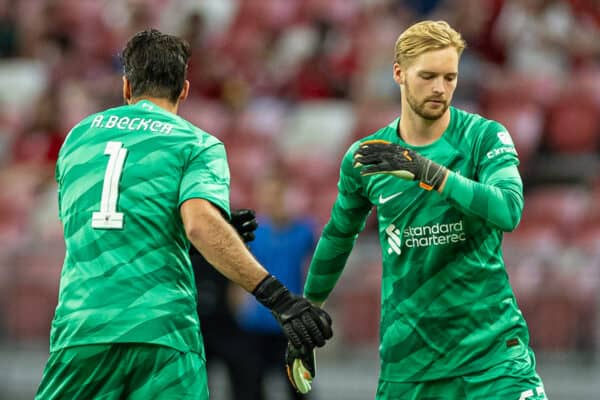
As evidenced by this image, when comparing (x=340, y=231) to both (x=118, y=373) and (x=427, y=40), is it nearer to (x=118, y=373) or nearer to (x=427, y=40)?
(x=427, y=40)

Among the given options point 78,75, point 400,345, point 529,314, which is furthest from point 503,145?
point 78,75

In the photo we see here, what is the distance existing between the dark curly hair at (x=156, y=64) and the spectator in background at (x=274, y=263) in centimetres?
451

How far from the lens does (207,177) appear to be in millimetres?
4711

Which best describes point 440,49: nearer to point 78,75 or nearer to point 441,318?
point 441,318

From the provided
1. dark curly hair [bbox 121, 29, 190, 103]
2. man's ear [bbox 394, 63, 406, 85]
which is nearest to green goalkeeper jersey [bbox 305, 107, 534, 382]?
man's ear [bbox 394, 63, 406, 85]

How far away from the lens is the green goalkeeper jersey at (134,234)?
15.2 ft

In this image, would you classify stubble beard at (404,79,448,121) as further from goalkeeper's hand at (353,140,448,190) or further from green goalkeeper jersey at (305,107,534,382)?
goalkeeper's hand at (353,140,448,190)

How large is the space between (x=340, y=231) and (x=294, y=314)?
93cm

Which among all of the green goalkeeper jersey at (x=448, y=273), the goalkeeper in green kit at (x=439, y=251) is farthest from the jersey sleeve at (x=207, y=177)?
the green goalkeeper jersey at (x=448, y=273)

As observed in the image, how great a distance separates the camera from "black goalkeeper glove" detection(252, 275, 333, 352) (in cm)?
471

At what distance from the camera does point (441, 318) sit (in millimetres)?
5148

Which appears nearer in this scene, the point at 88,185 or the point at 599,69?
the point at 88,185

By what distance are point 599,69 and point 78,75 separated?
6285mm

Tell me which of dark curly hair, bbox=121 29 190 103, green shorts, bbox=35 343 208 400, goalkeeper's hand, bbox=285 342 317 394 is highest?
dark curly hair, bbox=121 29 190 103
